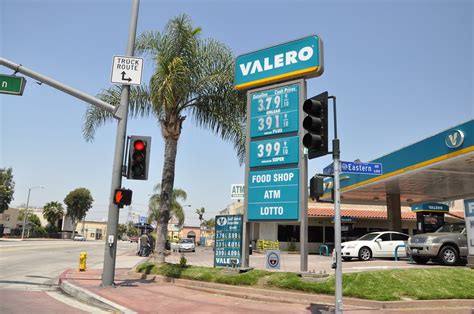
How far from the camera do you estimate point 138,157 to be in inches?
531

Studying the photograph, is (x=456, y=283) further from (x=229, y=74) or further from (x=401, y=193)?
(x=401, y=193)

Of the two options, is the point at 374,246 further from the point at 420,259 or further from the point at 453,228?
the point at 453,228

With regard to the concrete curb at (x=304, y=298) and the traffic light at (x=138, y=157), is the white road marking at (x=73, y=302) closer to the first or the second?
the concrete curb at (x=304, y=298)

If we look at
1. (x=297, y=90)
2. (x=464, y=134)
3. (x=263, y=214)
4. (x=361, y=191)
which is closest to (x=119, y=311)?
(x=263, y=214)

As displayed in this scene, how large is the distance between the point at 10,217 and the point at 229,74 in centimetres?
8799

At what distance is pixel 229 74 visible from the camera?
1789cm

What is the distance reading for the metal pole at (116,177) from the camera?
1309 centimetres

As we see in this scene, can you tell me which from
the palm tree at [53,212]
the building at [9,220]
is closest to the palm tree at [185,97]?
the building at [9,220]

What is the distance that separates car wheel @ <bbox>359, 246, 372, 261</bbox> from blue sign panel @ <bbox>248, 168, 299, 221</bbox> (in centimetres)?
1050

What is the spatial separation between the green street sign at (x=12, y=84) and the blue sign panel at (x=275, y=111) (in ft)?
23.3

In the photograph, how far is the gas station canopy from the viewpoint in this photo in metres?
17.5

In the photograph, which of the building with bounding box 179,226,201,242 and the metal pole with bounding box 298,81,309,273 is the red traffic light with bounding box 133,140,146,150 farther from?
the building with bounding box 179,226,201,242

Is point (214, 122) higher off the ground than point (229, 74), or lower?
lower

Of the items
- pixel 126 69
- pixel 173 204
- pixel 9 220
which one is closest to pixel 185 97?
pixel 126 69
